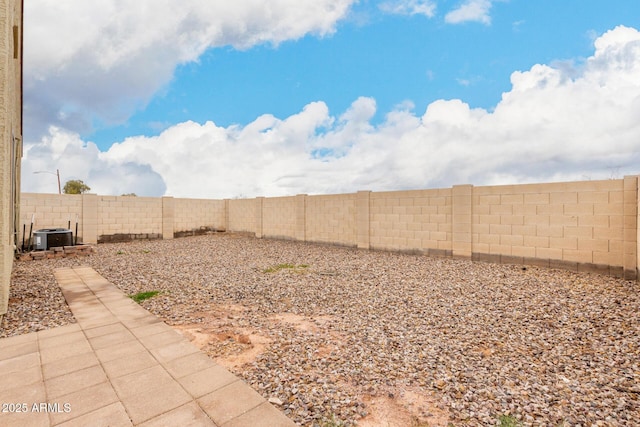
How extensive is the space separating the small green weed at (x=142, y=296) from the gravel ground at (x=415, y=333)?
21 cm

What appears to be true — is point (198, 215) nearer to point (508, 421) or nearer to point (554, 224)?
point (554, 224)

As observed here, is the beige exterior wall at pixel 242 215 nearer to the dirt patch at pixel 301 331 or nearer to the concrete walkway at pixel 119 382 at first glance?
the dirt patch at pixel 301 331

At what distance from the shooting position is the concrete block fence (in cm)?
645

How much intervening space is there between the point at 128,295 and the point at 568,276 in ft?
28.7

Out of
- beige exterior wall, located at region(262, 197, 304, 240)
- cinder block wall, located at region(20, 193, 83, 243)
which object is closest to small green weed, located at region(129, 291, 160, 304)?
beige exterior wall, located at region(262, 197, 304, 240)

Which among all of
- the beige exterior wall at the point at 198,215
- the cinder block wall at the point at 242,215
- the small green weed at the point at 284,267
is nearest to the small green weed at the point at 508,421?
the small green weed at the point at 284,267

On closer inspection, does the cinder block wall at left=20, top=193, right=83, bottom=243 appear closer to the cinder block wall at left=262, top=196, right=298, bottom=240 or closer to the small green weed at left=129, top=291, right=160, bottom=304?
the cinder block wall at left=262, top=196, right=298, bottom=240

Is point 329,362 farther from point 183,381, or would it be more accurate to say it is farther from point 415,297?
point 415,297

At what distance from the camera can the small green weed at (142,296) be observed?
16.4ft

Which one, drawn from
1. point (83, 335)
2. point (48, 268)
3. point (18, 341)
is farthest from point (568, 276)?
point (48, 268)

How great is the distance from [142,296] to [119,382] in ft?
9.44

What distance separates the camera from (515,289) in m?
5.55

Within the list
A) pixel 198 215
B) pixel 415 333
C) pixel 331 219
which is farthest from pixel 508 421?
pixel 198 215

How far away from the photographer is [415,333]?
3.65 meters
